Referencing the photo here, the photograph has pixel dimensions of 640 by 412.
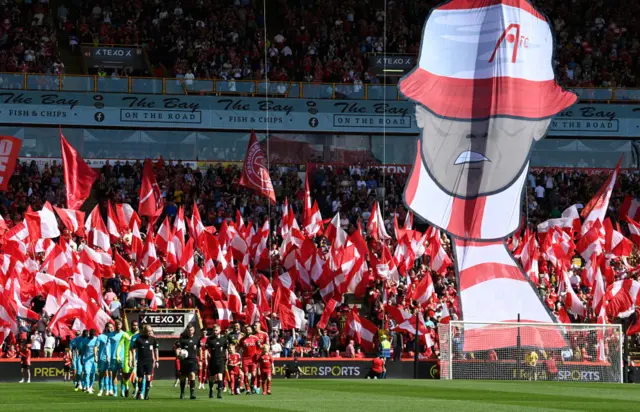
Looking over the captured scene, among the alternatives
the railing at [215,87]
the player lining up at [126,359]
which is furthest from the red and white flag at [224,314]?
the railing at [215,87]

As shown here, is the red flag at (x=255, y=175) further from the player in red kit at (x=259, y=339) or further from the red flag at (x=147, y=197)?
the player in red kit at (x=259, y=339)

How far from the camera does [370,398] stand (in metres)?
25.7

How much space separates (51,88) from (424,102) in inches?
897

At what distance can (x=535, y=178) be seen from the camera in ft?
185

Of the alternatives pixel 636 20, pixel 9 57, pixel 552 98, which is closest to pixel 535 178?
pixel 636 20

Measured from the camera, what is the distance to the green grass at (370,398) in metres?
22.9

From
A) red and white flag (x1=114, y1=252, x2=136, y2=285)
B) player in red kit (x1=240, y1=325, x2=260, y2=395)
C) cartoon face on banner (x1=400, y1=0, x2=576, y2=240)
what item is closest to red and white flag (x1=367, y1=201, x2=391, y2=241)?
cartoon face on banner (x1=400, y1=0, x2=576, y2=240)

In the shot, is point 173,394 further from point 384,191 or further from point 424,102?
point 384,191

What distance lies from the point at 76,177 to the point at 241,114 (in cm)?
1458

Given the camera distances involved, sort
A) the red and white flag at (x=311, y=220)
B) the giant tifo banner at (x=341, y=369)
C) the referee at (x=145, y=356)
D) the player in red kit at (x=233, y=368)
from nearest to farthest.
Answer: the referee at (x=145, y=356)
the player in red kit at (x=233, y=368)
the giant tifo banner at (x=341, y=369)
the red and white flag at (x=311, y=220)

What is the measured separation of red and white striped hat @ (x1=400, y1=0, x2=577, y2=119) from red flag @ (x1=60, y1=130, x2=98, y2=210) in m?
12.4

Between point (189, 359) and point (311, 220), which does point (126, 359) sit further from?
point (311, 220)

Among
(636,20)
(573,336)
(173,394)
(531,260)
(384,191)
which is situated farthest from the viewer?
(636,20)

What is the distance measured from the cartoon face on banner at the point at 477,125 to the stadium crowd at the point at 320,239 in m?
3.06
